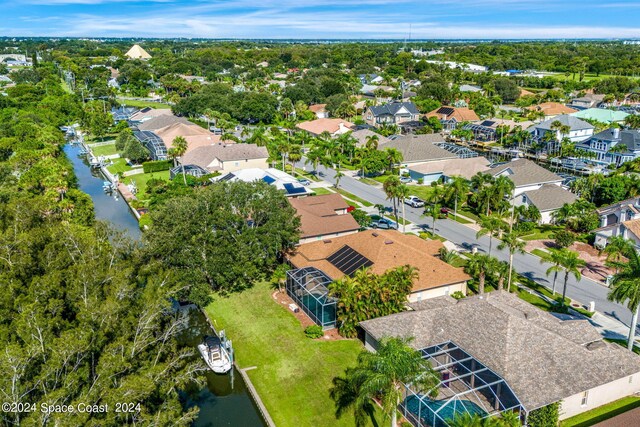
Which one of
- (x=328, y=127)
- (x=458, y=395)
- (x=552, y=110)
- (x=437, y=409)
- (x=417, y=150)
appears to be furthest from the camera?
(x=552, y=110)

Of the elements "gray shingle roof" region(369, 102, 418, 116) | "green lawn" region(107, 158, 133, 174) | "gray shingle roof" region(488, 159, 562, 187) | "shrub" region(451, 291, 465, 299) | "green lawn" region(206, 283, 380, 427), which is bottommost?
"green lawn" region(206, 283, 380, 427)

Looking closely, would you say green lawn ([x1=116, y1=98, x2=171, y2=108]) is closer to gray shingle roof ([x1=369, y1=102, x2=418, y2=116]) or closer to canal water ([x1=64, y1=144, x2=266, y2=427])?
gray shingle roof ([x1=369, y1=102, x2=418, y2=116])

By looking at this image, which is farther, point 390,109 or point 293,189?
point 390,109

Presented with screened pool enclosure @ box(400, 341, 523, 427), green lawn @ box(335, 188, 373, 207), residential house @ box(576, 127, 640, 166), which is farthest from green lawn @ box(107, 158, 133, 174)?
residential house @ box(576, 127, 640, 166)

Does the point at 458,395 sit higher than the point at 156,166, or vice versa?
the point at 458,395

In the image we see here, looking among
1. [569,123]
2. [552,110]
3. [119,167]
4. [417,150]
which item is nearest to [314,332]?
[417,150]

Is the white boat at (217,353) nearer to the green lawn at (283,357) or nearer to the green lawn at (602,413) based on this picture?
the green lawn at (283,357)

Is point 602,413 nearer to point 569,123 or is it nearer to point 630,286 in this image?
point 630,286
